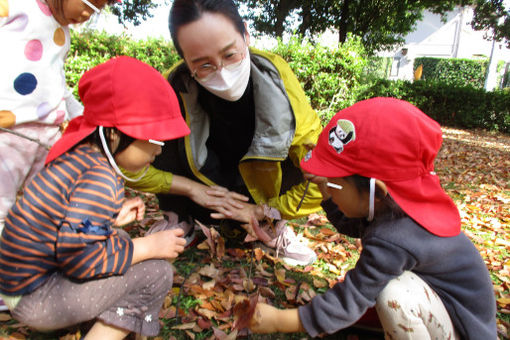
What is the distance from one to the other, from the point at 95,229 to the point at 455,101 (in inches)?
490

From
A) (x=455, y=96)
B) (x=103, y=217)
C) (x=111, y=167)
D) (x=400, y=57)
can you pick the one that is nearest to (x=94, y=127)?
(x=111, y=167)

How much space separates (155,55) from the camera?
285 inches

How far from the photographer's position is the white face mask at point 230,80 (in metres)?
2.04

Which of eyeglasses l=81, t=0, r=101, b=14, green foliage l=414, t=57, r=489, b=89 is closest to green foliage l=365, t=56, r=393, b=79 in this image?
green foliage l=414, t=57, r=489, b=89

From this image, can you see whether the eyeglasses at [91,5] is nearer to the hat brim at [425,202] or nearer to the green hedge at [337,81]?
the hat brim at [425,202]

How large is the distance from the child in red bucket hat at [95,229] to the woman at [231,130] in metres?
0.58

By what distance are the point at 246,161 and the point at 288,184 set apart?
397 millimetres

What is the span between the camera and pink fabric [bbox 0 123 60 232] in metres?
1.77

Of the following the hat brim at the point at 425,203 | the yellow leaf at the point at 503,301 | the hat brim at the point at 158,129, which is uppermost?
the hat brim at the point at 158,129

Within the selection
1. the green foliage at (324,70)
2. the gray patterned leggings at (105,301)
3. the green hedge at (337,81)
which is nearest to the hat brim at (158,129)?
the gray patterned leggings at (105,301)

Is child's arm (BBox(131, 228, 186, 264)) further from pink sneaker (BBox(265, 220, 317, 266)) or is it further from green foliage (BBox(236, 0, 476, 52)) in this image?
green foliage (BBox(236, 0, 476, 52))

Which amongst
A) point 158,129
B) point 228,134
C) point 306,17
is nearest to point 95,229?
point 158,129

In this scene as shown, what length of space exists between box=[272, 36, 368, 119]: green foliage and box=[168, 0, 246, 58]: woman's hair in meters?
5.68

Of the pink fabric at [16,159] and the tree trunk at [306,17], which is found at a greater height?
the tree trunk at [306,17]
